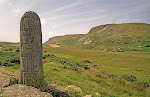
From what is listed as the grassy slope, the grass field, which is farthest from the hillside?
the grass field

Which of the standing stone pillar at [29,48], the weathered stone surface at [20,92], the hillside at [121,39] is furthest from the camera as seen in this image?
the hillside at [121,39]

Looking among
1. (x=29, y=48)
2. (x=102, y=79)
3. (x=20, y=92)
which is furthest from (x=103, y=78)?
(x=20, y=92)

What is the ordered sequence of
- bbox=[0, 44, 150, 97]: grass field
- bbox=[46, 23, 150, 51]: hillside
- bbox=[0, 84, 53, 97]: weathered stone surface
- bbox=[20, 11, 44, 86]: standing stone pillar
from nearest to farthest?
bbox=[0, 84, 53, 97]: weathered stone surface
bbox=[20, 11, 44, 86]: standing stone pillar
bbox=[0, 44, 150, 97]: grass field
bbox=[46, 23, 150, 51]: hillside

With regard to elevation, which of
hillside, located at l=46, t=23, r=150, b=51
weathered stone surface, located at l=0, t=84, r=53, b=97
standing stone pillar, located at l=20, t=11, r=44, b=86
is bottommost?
weathered stone surface, located at l=0, t=84, r=53, b=97

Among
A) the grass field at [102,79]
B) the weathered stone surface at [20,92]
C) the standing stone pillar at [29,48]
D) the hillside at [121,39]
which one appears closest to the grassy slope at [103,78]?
the grass field at [102,79]

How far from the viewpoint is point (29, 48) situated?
568cm

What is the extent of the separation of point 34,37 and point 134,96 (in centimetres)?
830

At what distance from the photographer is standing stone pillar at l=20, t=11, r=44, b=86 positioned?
5.66m

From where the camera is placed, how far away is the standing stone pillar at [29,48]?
5656 mm

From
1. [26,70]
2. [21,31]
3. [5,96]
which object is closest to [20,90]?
[5,96]

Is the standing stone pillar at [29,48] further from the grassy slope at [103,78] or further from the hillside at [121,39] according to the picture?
the hillside at [121,39]

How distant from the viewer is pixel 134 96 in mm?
8766

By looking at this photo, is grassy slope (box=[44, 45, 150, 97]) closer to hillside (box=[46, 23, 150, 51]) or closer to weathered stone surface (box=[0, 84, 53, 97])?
weathered stone surface (box=[0, 84, 53, 97])

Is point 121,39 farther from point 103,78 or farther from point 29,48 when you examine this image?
point 29,48
